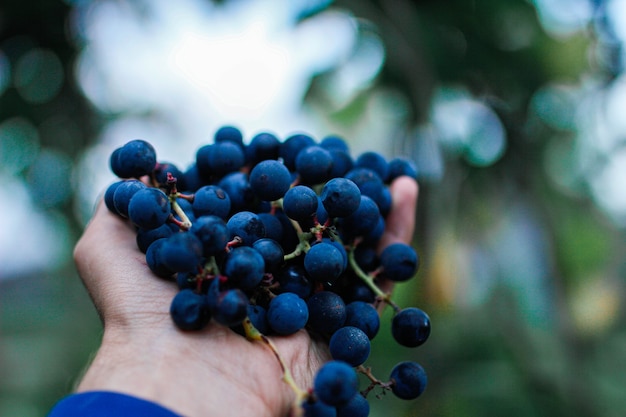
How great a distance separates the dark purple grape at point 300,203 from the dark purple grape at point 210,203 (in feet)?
0.55

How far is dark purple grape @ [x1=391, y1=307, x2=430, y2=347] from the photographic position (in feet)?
3.61

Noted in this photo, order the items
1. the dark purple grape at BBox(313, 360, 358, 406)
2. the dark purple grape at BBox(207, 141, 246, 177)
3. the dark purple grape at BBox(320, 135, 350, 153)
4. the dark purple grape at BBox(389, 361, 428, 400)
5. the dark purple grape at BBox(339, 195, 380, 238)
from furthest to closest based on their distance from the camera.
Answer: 1. the dark purple grape at BBox(320, 135, 350, 153)
2. the dark purple grape at BBox(207, 141, 246, 177)
3. the dark purple grape at BBox(339, 195, 380, 238)
4. the dark purple grape at BBox(389, 361, 428, 400)
5. the dark purple grape at BBox(313, 360, 358, 406)

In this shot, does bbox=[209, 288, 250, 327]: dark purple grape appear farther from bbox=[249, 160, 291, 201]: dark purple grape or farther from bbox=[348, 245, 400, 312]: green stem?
bbox=[348, 245, 400, 312]: green stem

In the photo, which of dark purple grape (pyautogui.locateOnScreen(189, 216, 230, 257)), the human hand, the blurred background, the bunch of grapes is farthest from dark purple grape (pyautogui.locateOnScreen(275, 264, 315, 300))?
the blurred background

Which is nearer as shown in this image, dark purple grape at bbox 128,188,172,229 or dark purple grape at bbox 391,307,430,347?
dark purple grape at bbox 128,188,172,229

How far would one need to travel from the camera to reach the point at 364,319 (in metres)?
1.09

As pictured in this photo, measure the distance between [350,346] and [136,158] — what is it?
2.05 feet

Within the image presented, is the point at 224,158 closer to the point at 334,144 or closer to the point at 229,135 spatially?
the point at 229,135

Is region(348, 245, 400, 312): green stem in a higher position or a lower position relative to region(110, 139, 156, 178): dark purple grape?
higher

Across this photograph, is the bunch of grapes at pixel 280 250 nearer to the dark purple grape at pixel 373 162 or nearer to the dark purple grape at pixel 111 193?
the dark purple grape at pixel 111 193

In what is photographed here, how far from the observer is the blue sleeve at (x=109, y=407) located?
33.1 inches

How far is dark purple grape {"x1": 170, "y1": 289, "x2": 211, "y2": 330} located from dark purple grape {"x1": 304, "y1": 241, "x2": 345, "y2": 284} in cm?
21

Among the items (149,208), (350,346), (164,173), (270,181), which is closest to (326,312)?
(350,346)

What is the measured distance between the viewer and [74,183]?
5.49 meters
